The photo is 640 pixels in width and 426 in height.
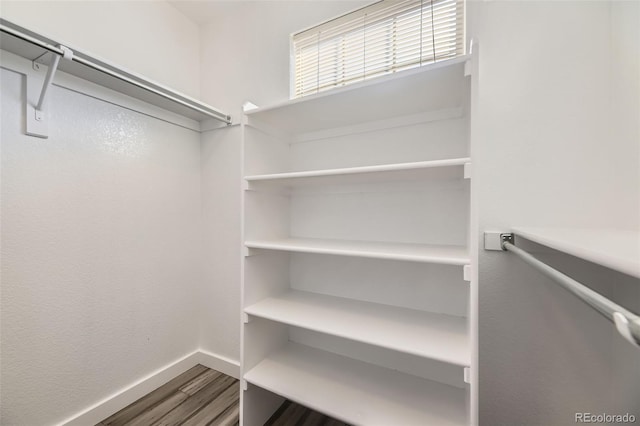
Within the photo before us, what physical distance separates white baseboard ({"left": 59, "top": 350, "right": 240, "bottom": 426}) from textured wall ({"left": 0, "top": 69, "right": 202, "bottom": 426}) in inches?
1.6

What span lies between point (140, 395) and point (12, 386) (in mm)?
651

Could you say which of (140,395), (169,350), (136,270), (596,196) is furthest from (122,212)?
(596,196)

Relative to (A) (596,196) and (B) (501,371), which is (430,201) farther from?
(B) (501,371)

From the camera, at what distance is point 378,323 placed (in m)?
1.19

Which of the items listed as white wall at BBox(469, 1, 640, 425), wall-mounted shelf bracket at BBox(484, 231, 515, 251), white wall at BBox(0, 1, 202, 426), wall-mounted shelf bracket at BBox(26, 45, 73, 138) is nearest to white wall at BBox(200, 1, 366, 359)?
white wall at BBox(0, 1, 202, 426)

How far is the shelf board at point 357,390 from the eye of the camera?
1.09 m

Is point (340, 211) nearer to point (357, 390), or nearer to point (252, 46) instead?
point (357, 390)

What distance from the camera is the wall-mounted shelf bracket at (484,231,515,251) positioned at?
119 centimetres

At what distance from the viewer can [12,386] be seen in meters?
1.15

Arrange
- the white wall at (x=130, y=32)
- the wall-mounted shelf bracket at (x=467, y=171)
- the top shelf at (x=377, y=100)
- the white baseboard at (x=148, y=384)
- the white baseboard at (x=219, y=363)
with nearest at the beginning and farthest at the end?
the wall-mounted shelf bracket at (x=467, y=171) → the top shelf at (x=377, y=100) → the white wall at (x=130, y=32) → the white baseboard at (x=148, y=384) → the white baseboard at (x=219, y=363)

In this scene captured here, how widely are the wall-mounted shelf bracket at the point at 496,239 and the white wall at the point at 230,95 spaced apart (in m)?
1.47

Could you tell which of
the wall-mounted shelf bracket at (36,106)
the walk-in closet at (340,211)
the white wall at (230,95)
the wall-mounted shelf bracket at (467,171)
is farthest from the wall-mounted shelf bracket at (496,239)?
the wall-mounted shelf bracket at (36,106)

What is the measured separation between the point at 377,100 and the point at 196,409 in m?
2.06

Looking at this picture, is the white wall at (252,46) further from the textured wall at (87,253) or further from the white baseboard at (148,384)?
the white baseboard at (148,384)
